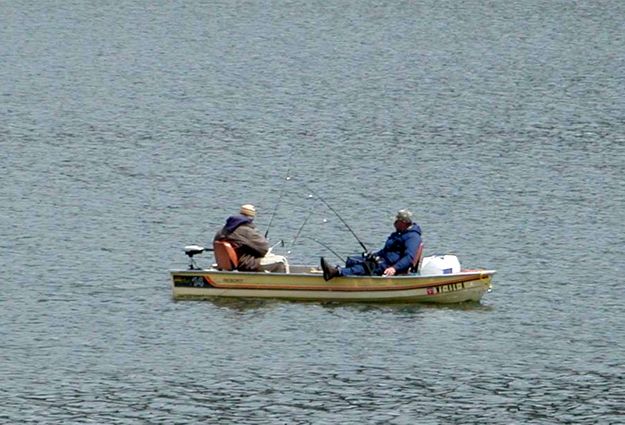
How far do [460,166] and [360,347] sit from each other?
2042 cm

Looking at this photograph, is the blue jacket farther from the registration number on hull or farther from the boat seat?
the boat seat

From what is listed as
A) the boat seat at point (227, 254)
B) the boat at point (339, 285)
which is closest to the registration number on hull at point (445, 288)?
the boat at point (339, 285)

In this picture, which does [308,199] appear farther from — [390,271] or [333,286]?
[390,271]

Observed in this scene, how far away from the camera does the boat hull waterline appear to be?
32812 millimetres

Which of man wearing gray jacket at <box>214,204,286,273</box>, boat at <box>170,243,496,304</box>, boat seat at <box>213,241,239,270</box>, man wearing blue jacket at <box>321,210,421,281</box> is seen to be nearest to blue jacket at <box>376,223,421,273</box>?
man wearing blue jacket at <box>321,210,421,281</box>

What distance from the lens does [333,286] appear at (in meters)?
33.0

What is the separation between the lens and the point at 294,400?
27.1 meters

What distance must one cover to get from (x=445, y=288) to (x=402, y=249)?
3.55 feet

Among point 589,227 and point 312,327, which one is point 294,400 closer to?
point 312,327

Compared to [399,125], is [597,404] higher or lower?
lower

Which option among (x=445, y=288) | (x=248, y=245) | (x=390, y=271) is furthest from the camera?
(x=248, y=245)

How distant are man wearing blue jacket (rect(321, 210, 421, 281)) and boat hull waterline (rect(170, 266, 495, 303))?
218 mm

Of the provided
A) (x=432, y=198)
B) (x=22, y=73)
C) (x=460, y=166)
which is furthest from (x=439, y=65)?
(x=432, y=198)

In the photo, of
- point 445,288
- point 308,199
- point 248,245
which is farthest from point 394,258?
point 308,199
